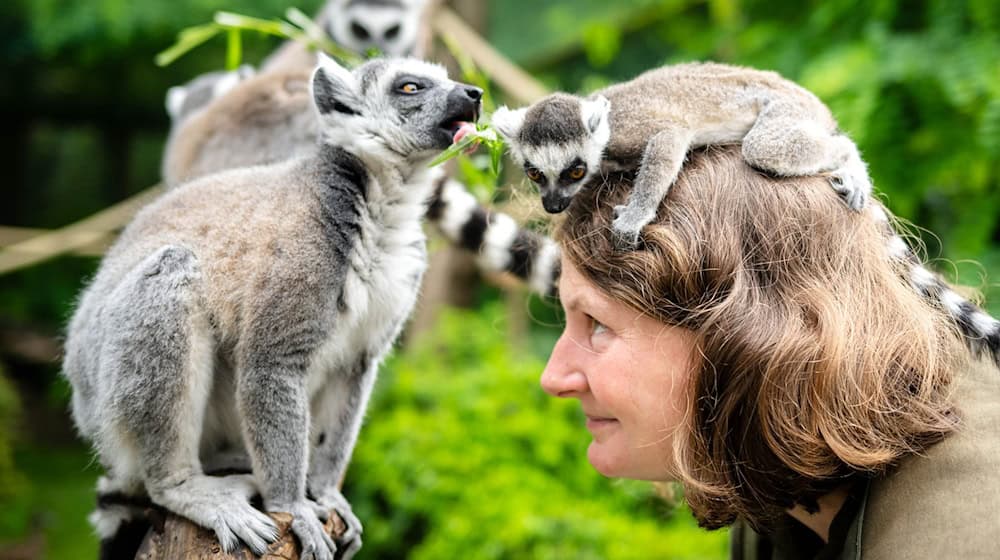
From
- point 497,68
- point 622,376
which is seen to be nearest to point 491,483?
point 497,68

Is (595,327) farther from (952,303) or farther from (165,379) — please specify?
(165,379)

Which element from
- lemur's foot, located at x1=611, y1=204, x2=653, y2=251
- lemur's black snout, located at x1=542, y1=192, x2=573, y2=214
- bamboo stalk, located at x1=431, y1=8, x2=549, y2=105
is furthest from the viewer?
bamboo stalk, located at x1=431, y1=8, x2=549, y2=105

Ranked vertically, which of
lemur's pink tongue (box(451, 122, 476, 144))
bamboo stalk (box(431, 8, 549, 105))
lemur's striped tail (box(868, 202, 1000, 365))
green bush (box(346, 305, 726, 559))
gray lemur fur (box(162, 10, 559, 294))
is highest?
lemur's pink tongue (box(451, 122, 476, 144))

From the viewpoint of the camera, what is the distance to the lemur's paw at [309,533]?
1.61 meters

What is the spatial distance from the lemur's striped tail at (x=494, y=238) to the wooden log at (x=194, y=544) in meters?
0.84

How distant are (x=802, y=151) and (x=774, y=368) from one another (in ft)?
1.54

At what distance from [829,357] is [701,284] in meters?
0.24

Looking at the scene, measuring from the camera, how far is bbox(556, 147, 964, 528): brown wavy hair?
4.59ft

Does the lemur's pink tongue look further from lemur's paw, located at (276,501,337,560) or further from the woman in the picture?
lemur's paw, located at (276,501,337,560)

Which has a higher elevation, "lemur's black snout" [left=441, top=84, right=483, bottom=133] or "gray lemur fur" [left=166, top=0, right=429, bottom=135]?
"lemur's black snout" [left=441, top=84, right=483, bottom=133]

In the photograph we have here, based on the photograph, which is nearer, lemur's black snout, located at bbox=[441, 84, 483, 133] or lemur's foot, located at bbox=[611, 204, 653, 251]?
lemur's foot, located at bbox=[611, 204, 653, 251]

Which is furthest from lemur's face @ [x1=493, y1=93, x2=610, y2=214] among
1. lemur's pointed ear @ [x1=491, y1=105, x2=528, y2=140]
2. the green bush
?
the green bush

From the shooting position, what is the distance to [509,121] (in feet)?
6.47

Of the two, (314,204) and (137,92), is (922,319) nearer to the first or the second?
(314,204)
